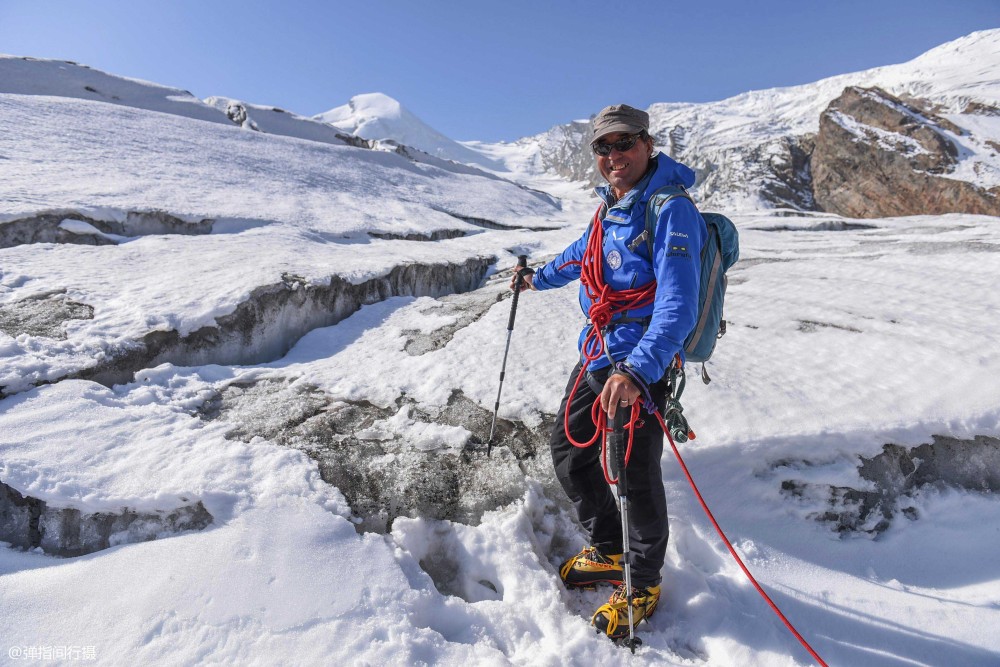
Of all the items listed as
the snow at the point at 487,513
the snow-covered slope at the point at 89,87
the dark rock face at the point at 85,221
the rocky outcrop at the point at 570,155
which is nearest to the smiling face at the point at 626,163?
the snow at the point at 487,513

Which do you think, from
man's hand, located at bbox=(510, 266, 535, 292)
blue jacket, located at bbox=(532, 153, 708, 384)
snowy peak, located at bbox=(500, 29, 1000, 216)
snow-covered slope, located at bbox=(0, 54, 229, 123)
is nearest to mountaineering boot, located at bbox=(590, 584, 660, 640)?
blue jacket, located at bbox=(532, 153, 708, 384)

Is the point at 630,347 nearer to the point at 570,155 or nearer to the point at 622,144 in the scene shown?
the point at 622,144

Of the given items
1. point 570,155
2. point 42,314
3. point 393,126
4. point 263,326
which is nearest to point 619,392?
point 263,326

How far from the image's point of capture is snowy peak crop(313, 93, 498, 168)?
550 ft

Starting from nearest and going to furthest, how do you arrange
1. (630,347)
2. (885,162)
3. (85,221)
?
(630,347), (85,221), (885,162)

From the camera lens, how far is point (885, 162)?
43.8 metres

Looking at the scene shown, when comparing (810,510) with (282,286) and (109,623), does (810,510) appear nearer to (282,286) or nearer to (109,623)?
(109,623)

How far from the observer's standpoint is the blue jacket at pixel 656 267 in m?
2.19

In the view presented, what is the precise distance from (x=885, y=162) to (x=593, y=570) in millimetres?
57015

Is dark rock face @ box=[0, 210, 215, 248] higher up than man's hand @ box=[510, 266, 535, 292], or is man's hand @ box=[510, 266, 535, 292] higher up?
man's hand @ box=[510, 266, 535, 292]

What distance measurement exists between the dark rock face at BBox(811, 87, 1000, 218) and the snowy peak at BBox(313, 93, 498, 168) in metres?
127

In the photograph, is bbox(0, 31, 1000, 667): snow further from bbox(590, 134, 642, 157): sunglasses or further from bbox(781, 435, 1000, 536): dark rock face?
bbox(590, 134, 642, 157): sunglasses

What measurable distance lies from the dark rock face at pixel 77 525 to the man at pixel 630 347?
8.12 feet

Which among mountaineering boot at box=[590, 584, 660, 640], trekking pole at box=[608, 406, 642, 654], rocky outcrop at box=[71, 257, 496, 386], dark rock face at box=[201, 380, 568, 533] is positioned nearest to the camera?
trekking pole at box=[608, 406, 642, 654]
